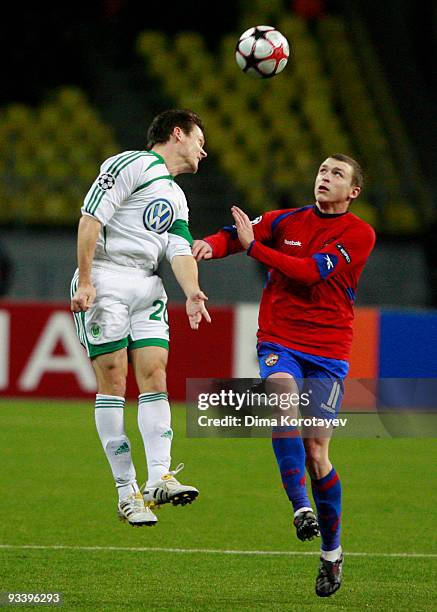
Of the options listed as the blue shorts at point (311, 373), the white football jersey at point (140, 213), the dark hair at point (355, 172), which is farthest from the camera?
the dark hair at point (355, 172)

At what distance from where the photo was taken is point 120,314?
243 inches

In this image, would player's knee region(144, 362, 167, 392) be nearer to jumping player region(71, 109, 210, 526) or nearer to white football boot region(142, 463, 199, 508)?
jumping player region(71, 109, 210, 526)

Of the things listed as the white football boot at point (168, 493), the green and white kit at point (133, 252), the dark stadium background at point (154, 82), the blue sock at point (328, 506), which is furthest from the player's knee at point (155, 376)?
the dark stadium background at point (154, 82)

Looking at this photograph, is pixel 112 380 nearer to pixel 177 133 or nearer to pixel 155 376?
pixel 155 376

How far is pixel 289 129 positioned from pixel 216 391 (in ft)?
39.9

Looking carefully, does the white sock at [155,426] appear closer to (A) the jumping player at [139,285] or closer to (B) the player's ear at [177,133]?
(A) the jumping player at [139,285]

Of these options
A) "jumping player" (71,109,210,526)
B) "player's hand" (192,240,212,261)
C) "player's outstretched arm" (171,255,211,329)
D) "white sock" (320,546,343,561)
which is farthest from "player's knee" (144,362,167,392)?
"white sock" (320,546,343,561)

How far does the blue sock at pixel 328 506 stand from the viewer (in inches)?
242

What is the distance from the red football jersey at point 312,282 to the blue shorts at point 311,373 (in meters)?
0.04

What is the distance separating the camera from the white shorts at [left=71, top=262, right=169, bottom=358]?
20.2ft

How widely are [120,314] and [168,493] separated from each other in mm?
930

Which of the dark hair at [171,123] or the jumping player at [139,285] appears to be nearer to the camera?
the jumping player at [139,285]

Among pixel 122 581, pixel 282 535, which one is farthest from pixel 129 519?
pixel 282 535

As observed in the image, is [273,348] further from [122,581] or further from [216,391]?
A: [122,581]
